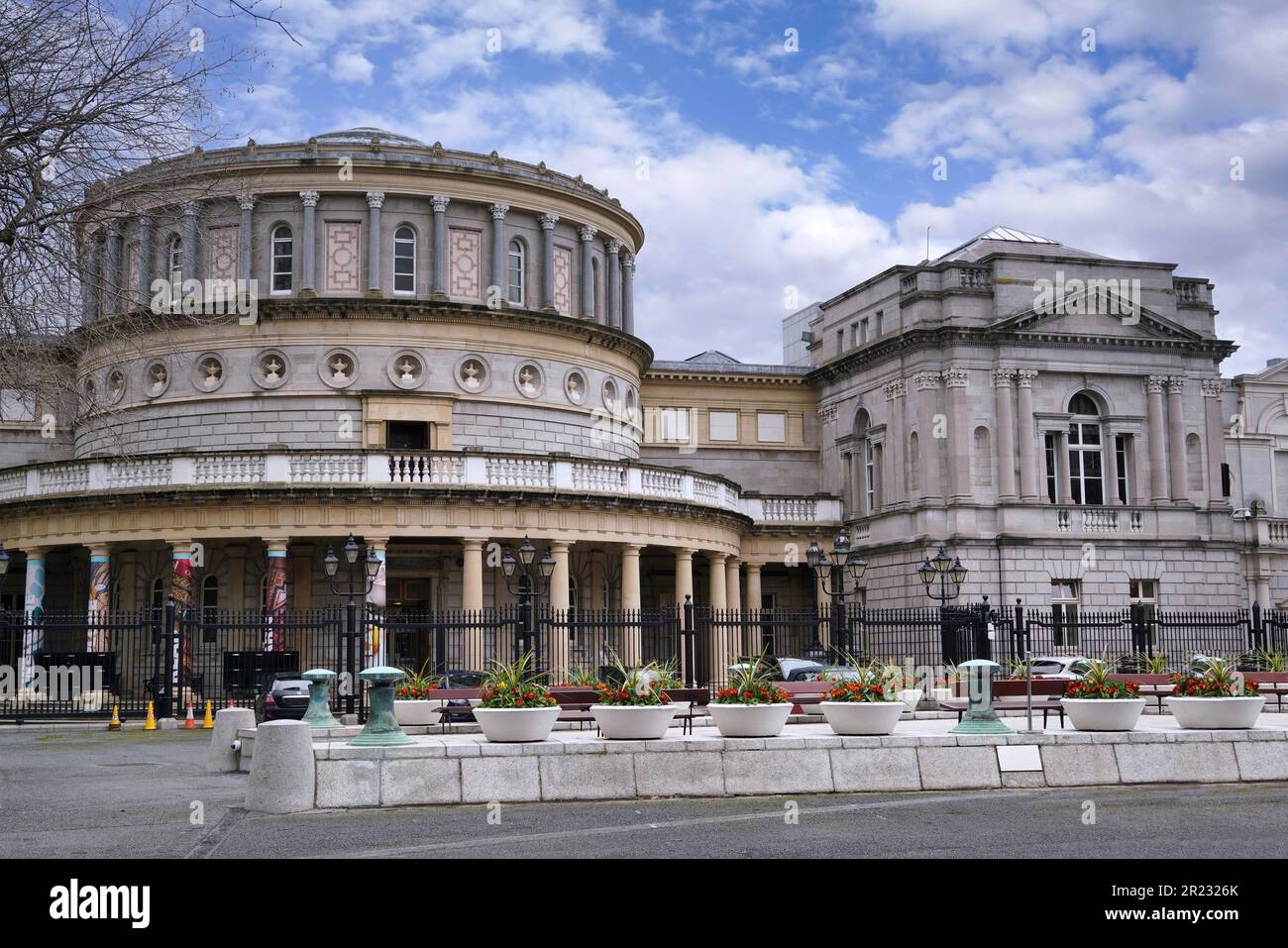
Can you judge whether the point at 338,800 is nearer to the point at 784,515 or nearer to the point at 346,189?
the point at 346,189

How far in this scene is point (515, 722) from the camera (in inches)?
690

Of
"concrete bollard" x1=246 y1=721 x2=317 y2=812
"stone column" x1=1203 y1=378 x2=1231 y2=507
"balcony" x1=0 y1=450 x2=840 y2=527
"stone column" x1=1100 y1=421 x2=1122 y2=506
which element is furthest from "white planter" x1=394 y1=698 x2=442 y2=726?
"stone column" x1=1203 y1=378 x2=1231 y2=507

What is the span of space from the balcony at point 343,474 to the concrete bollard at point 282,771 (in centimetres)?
2184

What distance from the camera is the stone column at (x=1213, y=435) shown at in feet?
159

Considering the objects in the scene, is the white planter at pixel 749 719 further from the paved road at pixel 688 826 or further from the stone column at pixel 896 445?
the stone column at pixel 896 445

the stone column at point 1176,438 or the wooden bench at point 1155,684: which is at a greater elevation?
the stone column at point 1176,438

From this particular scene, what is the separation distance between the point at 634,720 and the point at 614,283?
113 feet

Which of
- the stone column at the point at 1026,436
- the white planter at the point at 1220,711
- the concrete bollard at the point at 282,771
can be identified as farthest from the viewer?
the stone column at the point at 1026,436

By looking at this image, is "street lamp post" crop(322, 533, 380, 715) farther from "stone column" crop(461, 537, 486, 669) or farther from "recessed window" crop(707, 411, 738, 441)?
"recessed window" crop(707, 411, 738, 441)

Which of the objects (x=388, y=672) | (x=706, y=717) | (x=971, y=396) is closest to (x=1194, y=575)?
(x=971, y=396)

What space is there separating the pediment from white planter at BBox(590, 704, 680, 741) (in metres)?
32.1

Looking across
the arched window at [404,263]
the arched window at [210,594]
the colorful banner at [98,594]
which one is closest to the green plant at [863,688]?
the colorful banner at [98,594]

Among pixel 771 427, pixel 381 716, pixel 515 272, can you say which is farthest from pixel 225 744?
pixel 771 427

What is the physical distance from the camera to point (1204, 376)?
1922 inches
